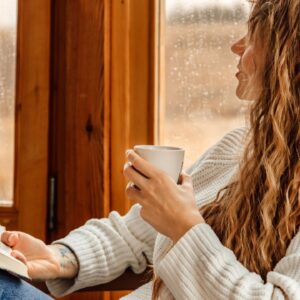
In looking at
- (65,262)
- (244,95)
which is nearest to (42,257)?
(65,262)

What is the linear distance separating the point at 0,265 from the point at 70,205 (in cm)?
90

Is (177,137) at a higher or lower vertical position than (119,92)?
lower

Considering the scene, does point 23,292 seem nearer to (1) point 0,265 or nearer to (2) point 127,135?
(1) point 0,265

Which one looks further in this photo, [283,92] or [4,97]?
[4,97]

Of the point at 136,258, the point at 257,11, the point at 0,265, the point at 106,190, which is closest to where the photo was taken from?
the point at 0,265

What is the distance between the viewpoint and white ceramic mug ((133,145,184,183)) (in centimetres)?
110

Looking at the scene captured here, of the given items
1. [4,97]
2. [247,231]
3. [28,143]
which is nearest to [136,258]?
[247,231]

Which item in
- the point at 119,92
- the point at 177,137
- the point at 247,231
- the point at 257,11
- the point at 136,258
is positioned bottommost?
the point at 136,258

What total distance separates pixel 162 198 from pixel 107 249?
16.1 inches

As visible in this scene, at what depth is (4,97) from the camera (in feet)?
6.92

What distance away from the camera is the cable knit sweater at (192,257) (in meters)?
1.07

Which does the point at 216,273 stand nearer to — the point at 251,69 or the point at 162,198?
the point at 162,198

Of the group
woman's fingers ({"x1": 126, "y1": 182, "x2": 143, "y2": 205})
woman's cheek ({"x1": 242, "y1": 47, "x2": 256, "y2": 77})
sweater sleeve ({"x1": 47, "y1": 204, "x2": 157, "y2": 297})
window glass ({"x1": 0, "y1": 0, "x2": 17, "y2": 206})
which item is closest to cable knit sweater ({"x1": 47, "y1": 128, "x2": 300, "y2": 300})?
sweater sleeve ({"x1": 47, "y1": 204, "x2": 157, "y2": 297})

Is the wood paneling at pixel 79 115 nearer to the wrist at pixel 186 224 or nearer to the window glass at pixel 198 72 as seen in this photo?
the window glass at pixel 198 72
